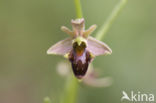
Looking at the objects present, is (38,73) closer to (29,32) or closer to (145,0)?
(29,32)

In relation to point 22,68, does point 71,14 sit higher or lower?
higher

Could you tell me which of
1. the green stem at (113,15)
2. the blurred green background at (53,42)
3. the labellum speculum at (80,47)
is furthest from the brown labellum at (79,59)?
the blurred green background at (53,42)

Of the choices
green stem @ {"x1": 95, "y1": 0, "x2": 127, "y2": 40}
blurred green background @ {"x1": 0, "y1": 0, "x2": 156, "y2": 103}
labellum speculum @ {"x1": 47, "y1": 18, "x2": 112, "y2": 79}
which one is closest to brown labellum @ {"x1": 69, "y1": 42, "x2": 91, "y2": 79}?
labellum speculum @ {"x1": 47, "y1": 18, "x2": 112, "y2": 79}

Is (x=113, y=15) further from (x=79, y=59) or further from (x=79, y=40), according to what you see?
(x=79, y=59)

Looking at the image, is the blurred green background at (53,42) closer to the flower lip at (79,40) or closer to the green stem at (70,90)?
the green stem at (70,90)

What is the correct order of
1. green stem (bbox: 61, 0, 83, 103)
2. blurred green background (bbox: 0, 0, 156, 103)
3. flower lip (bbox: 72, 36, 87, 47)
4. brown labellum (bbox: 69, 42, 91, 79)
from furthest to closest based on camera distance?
blurred green background (bbox: 0, 0, 156, 103)
green stem (bbox: 61, 0, 83, 103)
flower lip (bbox: 72, 36, 87, 47)
brown labellum (bbox: 69, 42, 91, 79)

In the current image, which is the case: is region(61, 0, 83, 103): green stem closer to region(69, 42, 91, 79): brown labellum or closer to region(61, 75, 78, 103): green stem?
region(61, 75, 78, 103): green stem

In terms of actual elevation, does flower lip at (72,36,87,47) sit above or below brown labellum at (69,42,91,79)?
above

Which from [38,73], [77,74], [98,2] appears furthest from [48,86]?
[77,74]
